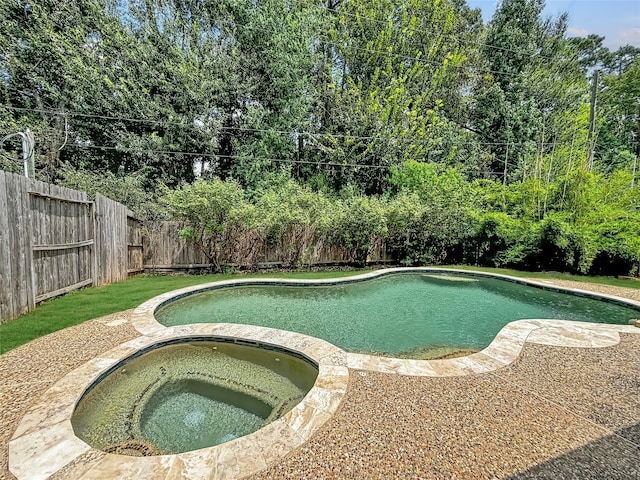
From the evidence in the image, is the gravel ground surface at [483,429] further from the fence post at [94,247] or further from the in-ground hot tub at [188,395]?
the fence post at [94,247]

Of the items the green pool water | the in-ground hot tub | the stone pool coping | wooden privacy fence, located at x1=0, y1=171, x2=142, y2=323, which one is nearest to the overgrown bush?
wooden privacy fence, located at x1=0, y1=171, x2=142, y2=323

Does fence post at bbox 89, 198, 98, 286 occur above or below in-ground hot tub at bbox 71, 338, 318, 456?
above

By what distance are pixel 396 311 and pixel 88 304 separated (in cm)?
545

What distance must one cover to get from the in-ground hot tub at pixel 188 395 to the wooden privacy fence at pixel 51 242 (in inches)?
91.8

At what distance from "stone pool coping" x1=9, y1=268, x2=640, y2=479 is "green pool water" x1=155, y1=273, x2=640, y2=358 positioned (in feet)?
2.13

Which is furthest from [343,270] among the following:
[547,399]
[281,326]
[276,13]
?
[276,13]

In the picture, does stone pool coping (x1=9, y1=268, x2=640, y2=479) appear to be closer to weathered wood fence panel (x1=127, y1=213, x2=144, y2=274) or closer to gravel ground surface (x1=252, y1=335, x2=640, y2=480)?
gravel ground surface (x1=252, y1=335, x2=640, y2=480)

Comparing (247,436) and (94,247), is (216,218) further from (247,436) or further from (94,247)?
(247,436)

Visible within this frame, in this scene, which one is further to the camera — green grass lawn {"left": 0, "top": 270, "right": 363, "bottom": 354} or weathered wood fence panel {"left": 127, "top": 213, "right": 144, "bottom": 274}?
weathered wood fence panel {"left": 127, "top": 213, "right": 144, "bottom": 274}

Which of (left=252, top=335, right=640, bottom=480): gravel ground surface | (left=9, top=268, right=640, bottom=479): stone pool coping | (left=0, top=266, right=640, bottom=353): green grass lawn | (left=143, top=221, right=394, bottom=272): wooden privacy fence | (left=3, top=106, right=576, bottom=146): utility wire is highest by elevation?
(left=3, top=106, right=576, bottom=146): utility wire

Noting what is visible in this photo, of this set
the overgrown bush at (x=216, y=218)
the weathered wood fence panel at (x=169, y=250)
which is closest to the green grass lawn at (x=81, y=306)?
the weathered wood fence panel at (x=169, y=250)

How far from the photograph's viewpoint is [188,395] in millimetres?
3148

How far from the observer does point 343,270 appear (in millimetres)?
10484

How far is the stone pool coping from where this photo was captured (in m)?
1.93
